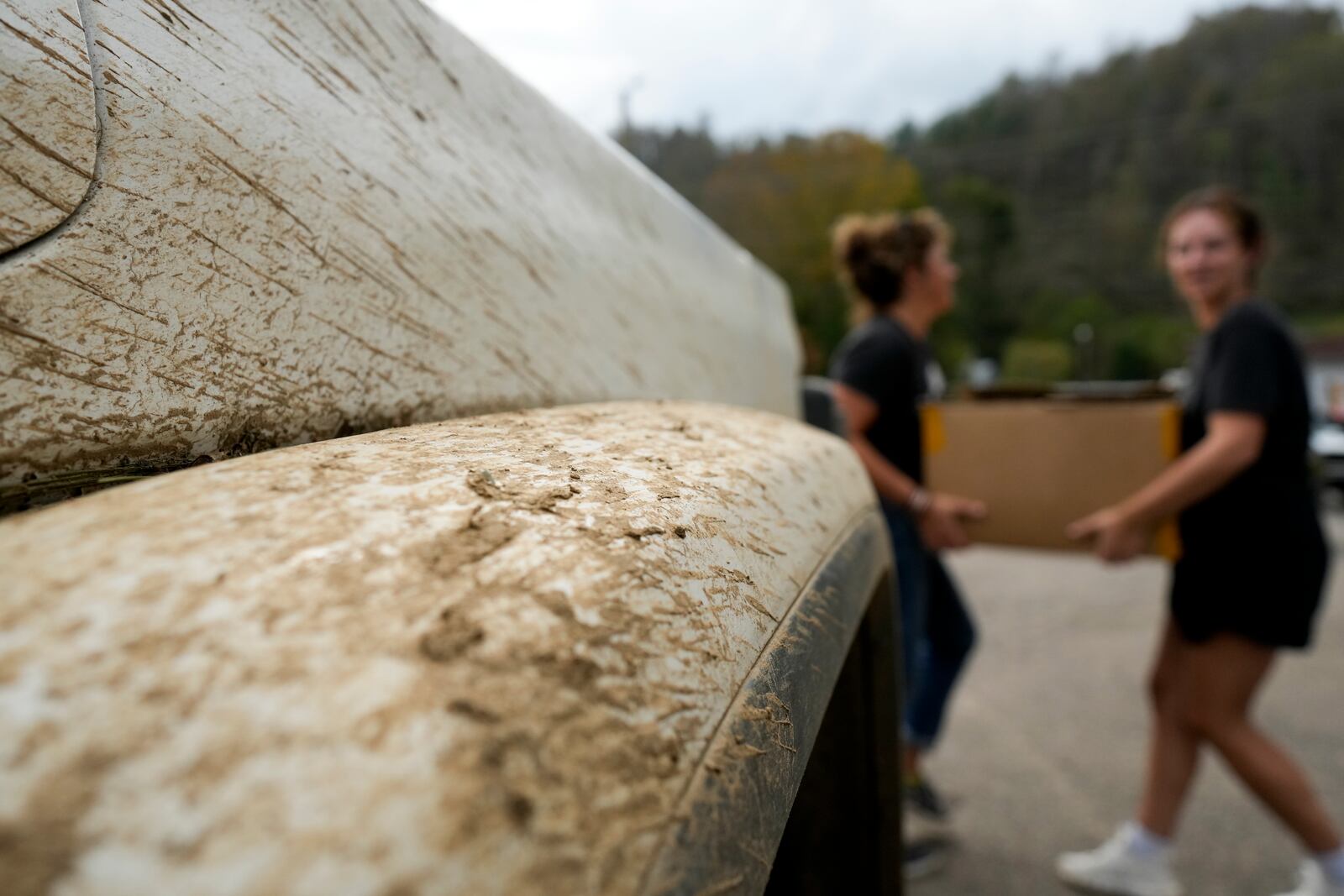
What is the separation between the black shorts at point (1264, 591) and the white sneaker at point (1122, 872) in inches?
25.2

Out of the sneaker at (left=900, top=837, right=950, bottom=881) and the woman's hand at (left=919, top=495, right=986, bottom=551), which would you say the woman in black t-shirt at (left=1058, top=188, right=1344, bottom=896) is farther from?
the sneaker at (left=900, top=837, right=950, bottom=881)

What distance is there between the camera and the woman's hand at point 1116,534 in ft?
7.34

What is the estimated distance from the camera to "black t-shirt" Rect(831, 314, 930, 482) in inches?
102

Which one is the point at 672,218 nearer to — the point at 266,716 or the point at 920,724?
the point at 266,716

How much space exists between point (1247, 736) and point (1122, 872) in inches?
19.8

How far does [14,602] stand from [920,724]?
2.76 m

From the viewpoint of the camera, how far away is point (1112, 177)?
4725 centimetres

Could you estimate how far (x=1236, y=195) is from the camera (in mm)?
2520

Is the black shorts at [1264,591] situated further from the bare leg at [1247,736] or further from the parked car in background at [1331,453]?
the parked car in background at [1331,453]

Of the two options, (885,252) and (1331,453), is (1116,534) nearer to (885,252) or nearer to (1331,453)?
(885,252)

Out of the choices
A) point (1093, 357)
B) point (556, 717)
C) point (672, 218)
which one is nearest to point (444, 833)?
point (556, 717)

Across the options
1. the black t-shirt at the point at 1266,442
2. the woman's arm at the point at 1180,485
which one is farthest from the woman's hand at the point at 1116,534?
the black t-shirt at the point at 1266,442

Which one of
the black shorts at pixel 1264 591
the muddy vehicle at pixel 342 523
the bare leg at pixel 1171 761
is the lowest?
the bare leg at pixel 1171 761

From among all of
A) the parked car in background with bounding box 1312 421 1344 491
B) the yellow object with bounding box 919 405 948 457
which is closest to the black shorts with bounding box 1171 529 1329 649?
the yellow object with bounding box 919 405 948 457
